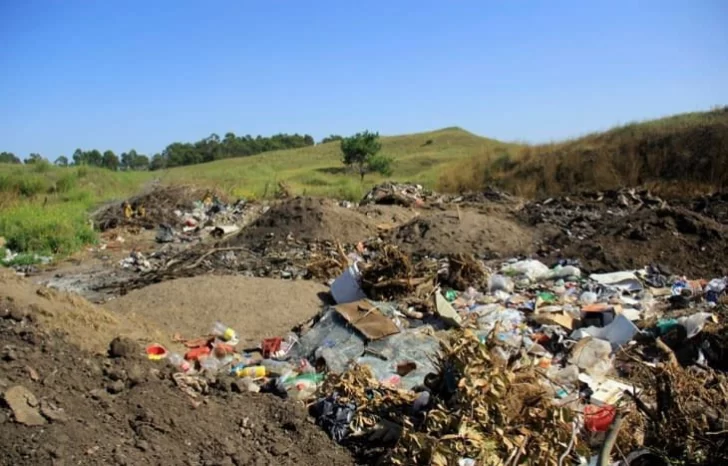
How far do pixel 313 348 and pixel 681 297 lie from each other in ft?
13.0

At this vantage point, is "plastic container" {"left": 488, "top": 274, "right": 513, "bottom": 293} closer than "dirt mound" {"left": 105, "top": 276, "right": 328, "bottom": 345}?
No

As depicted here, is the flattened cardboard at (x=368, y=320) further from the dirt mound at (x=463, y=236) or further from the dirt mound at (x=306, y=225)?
the dirt mound at (x=306, y=225)

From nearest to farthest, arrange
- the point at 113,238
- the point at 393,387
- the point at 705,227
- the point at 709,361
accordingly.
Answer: the point at 393,387
the point at 709,361
the point at 705,227
the point at 113,238

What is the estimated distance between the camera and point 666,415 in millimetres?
3309

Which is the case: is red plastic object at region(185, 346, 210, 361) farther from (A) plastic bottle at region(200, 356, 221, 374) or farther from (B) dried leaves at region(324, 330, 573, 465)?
(B) dried leaves at region(324, 330, 573, 465)

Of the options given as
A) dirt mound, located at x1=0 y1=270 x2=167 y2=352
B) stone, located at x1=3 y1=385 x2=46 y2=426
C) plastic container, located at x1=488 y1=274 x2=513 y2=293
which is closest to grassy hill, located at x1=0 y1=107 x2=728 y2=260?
dirt mound, located at x1=0 y1=270 x2=167 y2=352

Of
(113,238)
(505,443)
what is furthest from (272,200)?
(505,443)

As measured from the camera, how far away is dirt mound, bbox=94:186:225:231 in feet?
51.2

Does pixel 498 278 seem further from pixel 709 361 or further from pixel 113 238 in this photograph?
pixel 113 238

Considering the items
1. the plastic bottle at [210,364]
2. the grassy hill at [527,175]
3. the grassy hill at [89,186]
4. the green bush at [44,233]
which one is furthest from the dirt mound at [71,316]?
the grassy hill at [527,175]

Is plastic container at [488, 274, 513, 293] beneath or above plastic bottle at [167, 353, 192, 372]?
beneath

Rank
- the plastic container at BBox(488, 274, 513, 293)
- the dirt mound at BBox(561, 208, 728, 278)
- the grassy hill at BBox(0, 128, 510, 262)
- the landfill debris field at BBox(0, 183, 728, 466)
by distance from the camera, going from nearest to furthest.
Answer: the landfill debris field at BBox(0, 183, 728, 466) → the plastic container at BBox(488, 274, 513, 293) → the dirt mound at BBox(561, 208, 728, 278) → the grassy hill at BBox(0, 128, 510, 262)

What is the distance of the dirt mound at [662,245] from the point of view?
29.0 feet

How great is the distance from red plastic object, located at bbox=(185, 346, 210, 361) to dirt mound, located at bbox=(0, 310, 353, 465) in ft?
3.10
